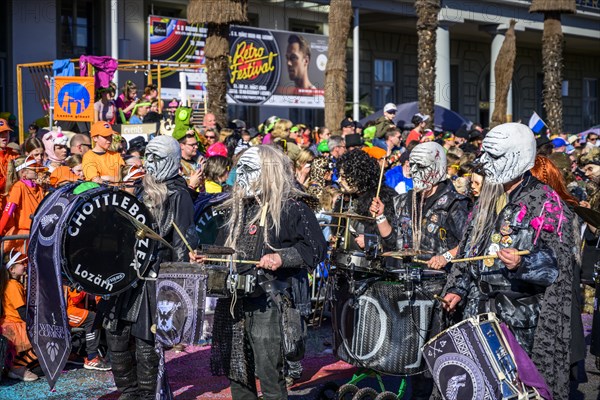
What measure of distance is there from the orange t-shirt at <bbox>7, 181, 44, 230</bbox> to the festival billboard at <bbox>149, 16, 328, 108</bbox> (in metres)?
12.5

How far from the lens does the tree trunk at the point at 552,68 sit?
2352cm

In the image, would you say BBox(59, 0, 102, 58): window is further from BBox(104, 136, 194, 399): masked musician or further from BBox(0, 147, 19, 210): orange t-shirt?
BBox(104, 136, 194, 399): masked musician

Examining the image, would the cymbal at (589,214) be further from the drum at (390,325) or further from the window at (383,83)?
the window at (383,83)

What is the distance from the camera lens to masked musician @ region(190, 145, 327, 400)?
5496mm

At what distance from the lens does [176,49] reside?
21.9m

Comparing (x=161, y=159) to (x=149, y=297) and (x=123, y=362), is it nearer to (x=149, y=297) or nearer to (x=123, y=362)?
(x=149, y=297)

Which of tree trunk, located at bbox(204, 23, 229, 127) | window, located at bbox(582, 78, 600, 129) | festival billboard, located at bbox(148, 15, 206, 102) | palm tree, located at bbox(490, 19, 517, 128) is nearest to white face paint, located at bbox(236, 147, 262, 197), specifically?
tree trunk, located at bbox(204, 23, 229, 127)

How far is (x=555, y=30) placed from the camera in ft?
77.5

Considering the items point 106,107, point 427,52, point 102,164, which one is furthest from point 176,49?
point 102,164

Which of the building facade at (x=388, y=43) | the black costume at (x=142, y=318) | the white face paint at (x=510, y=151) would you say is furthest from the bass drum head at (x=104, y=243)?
the building facade at (x=388, y=43)

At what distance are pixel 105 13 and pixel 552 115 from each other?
10.9 m

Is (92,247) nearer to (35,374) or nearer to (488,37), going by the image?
(35,374)

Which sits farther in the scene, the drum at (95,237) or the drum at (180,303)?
the drum at (95,237)

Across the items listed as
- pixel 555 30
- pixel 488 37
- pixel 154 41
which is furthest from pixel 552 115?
pixel 488 37
